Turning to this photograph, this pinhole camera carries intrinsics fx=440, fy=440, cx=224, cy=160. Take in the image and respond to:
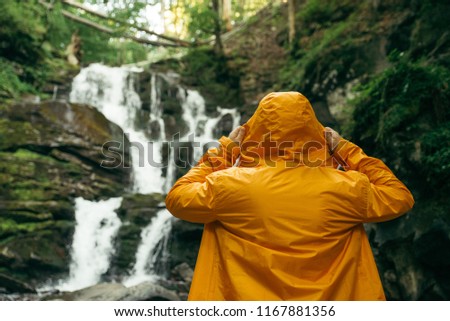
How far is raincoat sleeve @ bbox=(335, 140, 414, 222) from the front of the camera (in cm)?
216

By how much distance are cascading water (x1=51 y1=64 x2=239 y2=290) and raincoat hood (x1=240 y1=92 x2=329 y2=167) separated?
10.7m

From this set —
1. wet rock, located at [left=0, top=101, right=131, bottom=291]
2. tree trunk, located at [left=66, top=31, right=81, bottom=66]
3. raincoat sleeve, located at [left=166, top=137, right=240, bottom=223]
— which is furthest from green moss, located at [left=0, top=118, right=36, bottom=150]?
raincoat sleeve, located at [left=166, top=137, right=240, bottom=223]

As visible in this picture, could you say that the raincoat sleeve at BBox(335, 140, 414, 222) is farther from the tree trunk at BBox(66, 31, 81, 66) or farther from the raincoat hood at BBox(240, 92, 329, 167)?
the tree trunk at BBox(66, 31, 81, 66)

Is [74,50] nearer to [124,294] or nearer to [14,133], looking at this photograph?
[14,133]

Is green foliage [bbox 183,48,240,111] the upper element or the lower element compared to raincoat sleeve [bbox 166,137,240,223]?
upper

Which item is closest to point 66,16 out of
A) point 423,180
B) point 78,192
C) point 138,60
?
point 138,60

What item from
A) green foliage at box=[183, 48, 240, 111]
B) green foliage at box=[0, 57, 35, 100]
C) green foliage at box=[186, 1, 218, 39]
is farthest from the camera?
green foliage at box=[183, 48, 240, 111]

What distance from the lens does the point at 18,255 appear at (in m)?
11.3

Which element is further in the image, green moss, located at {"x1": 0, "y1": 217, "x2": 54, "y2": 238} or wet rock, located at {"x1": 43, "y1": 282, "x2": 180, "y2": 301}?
green moss, located at {"x1": 0, "y1": 217, "x2": 54, "y2": 238}

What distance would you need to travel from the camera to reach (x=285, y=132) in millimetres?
2172

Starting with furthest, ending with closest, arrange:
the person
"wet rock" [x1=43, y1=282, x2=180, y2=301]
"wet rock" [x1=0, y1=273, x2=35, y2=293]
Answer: "wet rock" [x1=0, y1=273, x2=35, y2=293]
"wet rock" [x1=43, y1=282, x2=180, y2=301]
the person

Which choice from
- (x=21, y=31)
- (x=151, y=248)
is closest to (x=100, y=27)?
(x=21, y=31)

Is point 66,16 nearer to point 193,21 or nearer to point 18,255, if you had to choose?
point 193,21

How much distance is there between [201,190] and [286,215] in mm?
431
